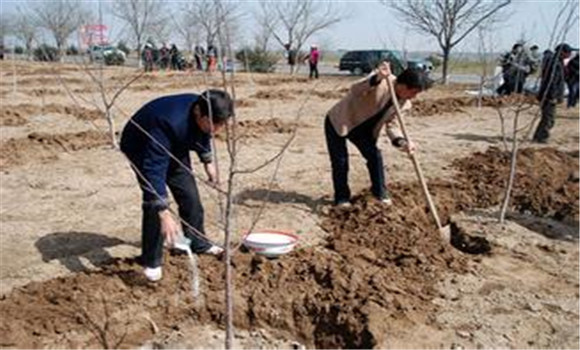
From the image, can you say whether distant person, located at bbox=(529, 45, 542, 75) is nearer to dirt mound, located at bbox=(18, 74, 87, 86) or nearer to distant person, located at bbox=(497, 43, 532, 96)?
distant person, located at bbox=(497, 43, 532, 96)

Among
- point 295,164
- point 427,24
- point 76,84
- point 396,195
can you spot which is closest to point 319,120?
point 295,164

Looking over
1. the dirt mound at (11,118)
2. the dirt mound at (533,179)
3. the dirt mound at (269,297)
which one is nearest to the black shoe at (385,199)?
the dirt mound at (269,297)

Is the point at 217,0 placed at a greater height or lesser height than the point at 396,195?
greater

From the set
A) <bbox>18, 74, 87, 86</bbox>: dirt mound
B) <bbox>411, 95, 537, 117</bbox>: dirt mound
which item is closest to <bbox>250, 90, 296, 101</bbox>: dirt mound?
<bbox>411, 95, 537, 117</bbox>: dirt mound

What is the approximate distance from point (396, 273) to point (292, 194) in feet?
7.31

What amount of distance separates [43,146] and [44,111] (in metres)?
4.15

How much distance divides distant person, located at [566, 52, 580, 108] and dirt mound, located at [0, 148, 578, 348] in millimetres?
9988

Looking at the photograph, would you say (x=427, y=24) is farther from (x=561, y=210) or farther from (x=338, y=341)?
(x=338, y=341)

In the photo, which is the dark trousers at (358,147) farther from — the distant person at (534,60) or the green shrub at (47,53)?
the distant person at (534,60)

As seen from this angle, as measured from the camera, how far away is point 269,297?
392 cm

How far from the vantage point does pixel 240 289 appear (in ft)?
13.0

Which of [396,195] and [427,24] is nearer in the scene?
[396,195]

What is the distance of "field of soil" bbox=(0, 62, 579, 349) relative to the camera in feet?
12.0

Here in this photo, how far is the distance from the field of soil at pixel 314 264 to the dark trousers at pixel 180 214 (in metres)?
0.17
